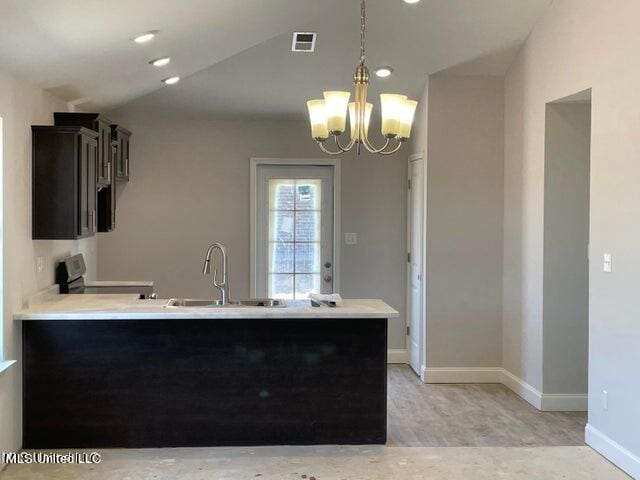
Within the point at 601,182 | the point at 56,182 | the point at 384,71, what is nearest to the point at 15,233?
the point at 56,182

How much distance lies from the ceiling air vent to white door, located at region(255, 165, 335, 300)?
1.49 metres

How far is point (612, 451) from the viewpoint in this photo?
4113mm

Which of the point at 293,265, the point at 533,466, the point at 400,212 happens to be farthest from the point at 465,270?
the point at 533,466

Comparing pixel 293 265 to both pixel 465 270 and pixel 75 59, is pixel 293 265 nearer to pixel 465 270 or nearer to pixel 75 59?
pixel 465 270

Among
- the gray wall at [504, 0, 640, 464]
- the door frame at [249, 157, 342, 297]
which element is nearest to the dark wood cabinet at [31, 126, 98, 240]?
the door frame at [249, 157, 342, 297]

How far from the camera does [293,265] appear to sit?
696 cm

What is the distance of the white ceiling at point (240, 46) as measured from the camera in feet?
11.8

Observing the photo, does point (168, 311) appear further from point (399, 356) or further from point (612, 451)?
point (399, 356)

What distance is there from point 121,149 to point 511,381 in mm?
3858

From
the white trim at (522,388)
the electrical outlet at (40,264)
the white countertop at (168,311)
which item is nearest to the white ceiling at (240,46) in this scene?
the electrical outlet at (40,264)

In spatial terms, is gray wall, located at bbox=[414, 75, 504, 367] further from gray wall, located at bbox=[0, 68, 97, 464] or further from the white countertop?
gray wall, located at bbox=[0, 68, 97, 464]

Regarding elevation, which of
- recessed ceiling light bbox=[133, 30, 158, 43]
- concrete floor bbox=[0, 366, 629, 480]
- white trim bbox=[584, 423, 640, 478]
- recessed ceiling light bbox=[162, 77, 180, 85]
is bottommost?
concrete floor bbox=[0, 366, 629, 480]

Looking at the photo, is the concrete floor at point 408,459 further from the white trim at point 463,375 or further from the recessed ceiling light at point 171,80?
the recessed ceiling light at point 171,80

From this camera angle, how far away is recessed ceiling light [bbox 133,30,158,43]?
13.3 feet
